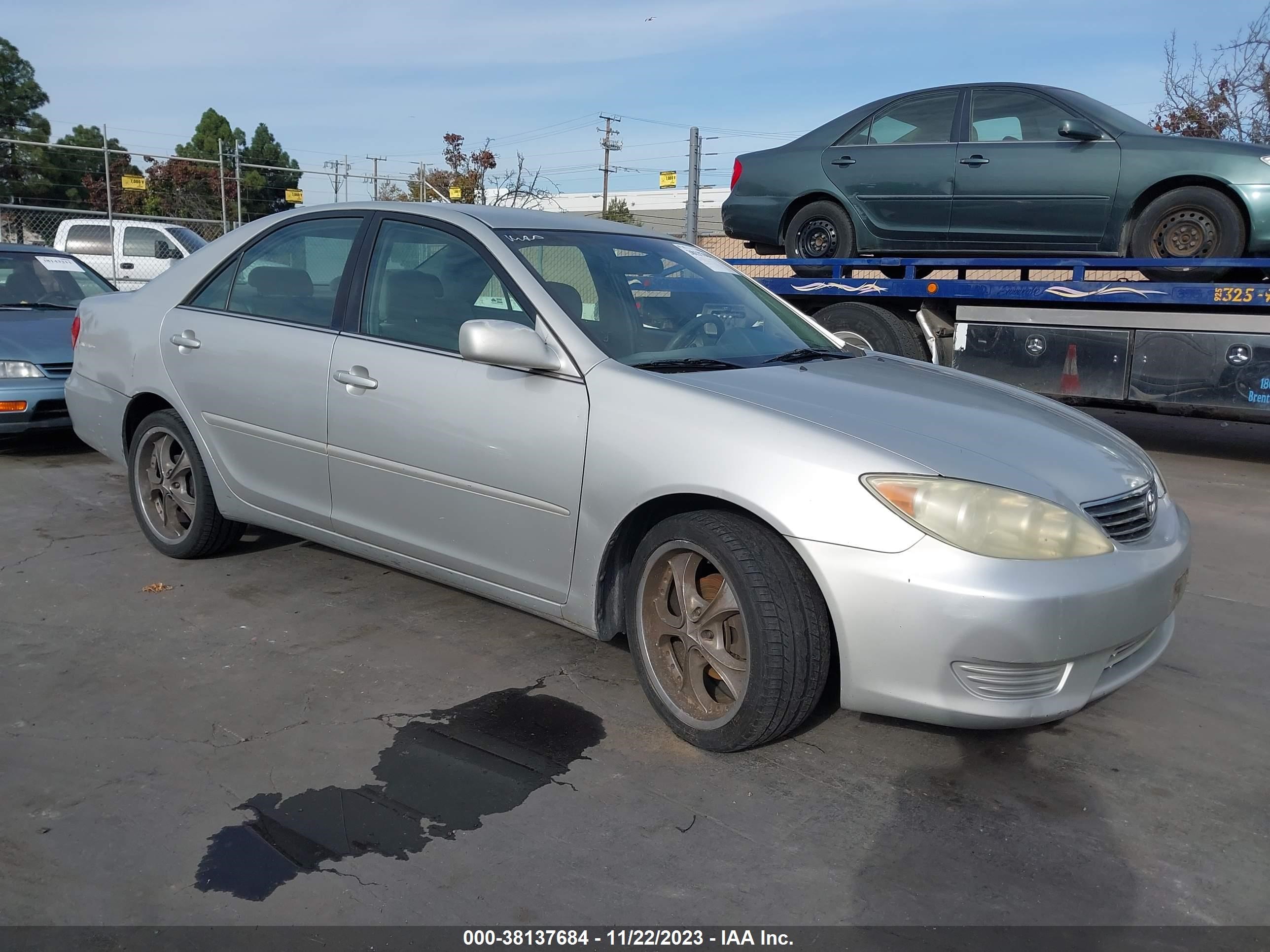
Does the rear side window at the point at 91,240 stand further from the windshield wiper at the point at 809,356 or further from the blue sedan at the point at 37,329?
the windshield wiper at the point at 809,356

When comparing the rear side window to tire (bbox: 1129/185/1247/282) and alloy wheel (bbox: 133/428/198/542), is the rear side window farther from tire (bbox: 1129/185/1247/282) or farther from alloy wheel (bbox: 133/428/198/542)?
tire (bbox: 1129/185/1247/282)

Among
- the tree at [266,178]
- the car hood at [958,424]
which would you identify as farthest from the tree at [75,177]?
the car hood at [958,424]

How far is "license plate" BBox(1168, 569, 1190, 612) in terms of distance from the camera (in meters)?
3.21

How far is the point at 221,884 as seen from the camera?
100.0 inches

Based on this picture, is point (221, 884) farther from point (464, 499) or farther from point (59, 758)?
point (464, 499)

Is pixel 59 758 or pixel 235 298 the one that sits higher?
pixel 235 298

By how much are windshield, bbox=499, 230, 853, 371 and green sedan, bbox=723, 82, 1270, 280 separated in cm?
428

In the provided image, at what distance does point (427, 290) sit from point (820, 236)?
18.9ft

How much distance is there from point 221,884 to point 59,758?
0.93 metres

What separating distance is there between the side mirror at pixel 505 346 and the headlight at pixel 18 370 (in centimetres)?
513

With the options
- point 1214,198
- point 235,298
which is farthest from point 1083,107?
point 235,298

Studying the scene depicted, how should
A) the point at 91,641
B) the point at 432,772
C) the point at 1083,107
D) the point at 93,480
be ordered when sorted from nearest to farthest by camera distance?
1. the point at 432,772
2. the point at 91,641
3. the point at 93,480
4. the point at 1083,107

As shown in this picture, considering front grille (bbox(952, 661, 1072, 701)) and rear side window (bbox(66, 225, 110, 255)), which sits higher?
rear side window (bbox(66, 225, 110, 255))

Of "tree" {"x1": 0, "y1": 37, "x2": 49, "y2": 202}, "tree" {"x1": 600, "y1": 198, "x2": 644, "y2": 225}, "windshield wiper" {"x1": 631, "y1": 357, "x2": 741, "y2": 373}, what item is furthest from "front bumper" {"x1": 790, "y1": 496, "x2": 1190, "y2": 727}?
"tree" {"x1": 0, "y1": 37, "x2": 49, "y2": 202}
